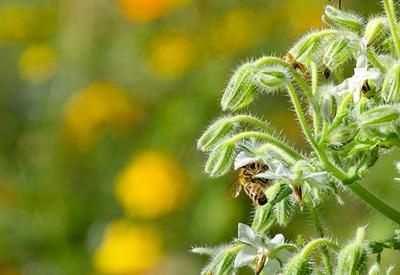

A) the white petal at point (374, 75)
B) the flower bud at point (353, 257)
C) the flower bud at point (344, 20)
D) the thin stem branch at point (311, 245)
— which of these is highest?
the flower bud at point (344, 20)

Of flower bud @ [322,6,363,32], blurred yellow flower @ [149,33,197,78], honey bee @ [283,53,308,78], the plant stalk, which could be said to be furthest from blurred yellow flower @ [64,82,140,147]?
the plant stalk

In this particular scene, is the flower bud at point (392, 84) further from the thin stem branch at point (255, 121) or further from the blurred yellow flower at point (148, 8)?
the blurred yellow flower at point (148, 8)

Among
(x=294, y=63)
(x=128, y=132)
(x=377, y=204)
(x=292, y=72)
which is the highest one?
(x=128, y=132)

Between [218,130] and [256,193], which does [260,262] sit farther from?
[218,130]

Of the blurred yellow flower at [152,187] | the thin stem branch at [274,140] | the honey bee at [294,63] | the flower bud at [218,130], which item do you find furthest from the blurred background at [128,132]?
the thin stem branch at [274,140]

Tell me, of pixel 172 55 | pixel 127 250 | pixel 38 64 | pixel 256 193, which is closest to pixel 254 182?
pixel 256 193

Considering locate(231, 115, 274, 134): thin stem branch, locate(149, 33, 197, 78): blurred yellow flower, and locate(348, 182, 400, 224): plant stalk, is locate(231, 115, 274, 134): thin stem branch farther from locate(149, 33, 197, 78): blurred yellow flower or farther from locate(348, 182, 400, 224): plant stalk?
locate(149, 33, 197, 78): blurred yellow flower

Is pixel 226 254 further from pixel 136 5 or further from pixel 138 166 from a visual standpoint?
pixel 136 5
